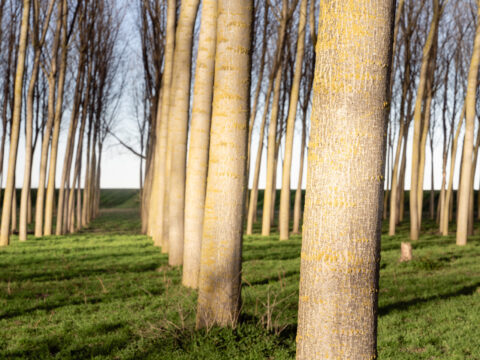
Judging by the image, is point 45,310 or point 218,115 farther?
point 45,310

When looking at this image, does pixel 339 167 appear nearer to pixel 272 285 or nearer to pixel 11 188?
pixel 272 285

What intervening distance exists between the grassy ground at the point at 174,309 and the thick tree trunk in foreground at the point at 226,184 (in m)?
0.26

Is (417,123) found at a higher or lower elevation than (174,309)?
higher

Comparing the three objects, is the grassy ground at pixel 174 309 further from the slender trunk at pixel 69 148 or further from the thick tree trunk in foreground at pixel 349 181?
the slender trunk at pixel 69 148

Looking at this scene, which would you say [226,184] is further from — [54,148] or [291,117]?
[54,148]

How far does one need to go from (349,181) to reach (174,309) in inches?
163

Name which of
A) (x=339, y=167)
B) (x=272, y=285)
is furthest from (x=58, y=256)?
(x=339, y=167)

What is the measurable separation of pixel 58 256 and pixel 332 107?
9993 mm

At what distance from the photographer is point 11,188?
489 inches

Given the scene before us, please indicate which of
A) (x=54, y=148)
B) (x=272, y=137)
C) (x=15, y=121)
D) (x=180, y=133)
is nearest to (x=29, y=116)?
(x=15, y=121)

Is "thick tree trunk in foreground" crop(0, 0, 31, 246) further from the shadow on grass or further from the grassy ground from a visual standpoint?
the shadow on grass

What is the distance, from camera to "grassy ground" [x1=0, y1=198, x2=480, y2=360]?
4.17 m

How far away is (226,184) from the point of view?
176 inches

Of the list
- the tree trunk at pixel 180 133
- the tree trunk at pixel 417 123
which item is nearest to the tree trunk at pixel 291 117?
the tree trunk at pixel 417 123
